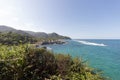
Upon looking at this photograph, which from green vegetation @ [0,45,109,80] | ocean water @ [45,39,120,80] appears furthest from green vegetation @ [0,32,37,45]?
green vegetation @ [0,45,109,80]

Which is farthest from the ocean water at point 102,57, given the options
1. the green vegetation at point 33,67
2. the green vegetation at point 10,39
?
the green vegetation at point 10,39

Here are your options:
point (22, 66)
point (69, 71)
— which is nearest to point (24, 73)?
point (22, 66)

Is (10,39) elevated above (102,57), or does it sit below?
above

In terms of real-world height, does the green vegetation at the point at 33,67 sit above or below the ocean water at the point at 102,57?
above

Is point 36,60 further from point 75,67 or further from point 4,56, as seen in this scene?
point 75,67

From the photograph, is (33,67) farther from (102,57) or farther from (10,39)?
(10,39)

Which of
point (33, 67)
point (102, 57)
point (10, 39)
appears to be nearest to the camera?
point (33, 67)

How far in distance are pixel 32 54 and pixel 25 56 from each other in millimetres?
459

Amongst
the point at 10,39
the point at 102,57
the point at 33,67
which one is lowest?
the point at 102,57

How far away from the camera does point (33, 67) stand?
1060cm

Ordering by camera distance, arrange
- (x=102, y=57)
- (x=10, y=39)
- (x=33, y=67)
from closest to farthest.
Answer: (x=33, y=67) → (x=102, y=57) → (x=10, y=39)

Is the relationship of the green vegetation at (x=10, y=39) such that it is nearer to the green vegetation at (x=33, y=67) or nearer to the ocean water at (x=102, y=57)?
the ocean water at (x=102, y=57)

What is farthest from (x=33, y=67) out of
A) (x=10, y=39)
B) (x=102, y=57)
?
(x=10, y=39)

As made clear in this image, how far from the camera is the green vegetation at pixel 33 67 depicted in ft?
32.0
